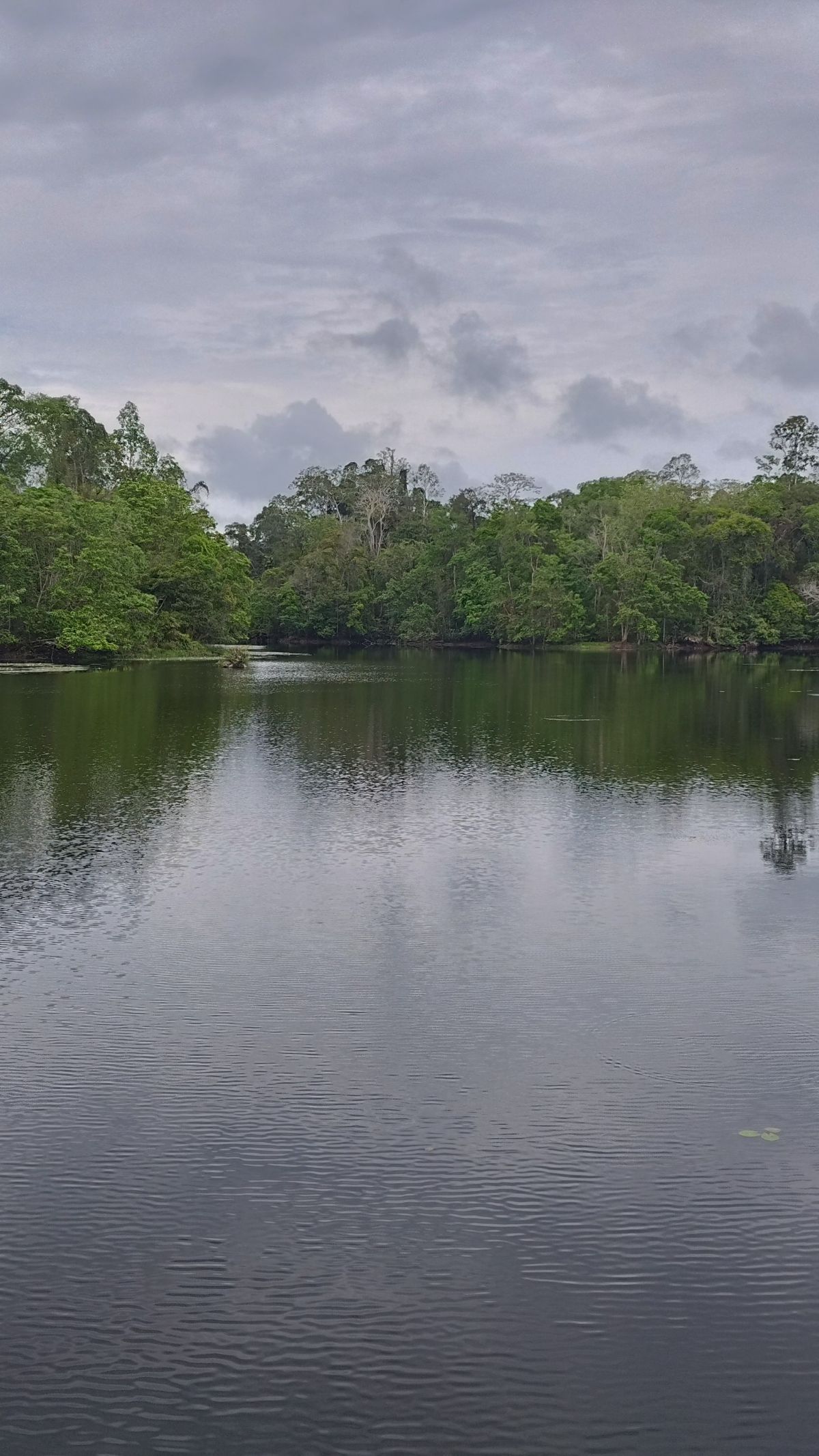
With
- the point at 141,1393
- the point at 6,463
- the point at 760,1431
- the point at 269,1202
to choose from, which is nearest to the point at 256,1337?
the point at 141,1393

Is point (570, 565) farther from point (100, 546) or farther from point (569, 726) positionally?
point (569, 726)

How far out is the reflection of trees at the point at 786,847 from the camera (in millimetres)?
14461

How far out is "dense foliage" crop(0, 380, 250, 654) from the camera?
2071 inches

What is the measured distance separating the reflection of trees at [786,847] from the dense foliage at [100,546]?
38.3 meters

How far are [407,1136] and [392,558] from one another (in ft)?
305

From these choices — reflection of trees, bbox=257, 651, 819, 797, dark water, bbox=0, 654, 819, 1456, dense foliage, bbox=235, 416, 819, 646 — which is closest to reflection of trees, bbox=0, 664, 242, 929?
dark water, bbox=0, 654, 819, 1456

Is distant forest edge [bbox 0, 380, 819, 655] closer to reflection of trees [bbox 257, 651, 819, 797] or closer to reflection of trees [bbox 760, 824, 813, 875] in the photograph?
reflection of trees [bbox 257, 651, 819, 797]

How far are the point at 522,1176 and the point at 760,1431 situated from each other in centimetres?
202

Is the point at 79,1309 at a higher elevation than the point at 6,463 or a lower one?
lower

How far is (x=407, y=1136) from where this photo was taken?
707 cm

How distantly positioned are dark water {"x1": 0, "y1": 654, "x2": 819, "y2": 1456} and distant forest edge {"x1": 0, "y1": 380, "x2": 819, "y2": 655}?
38.8 m

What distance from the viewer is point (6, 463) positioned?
70.4 m

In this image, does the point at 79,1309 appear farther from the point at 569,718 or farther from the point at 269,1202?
the point at 569,718

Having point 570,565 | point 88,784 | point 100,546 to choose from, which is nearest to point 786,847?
point 88,784
